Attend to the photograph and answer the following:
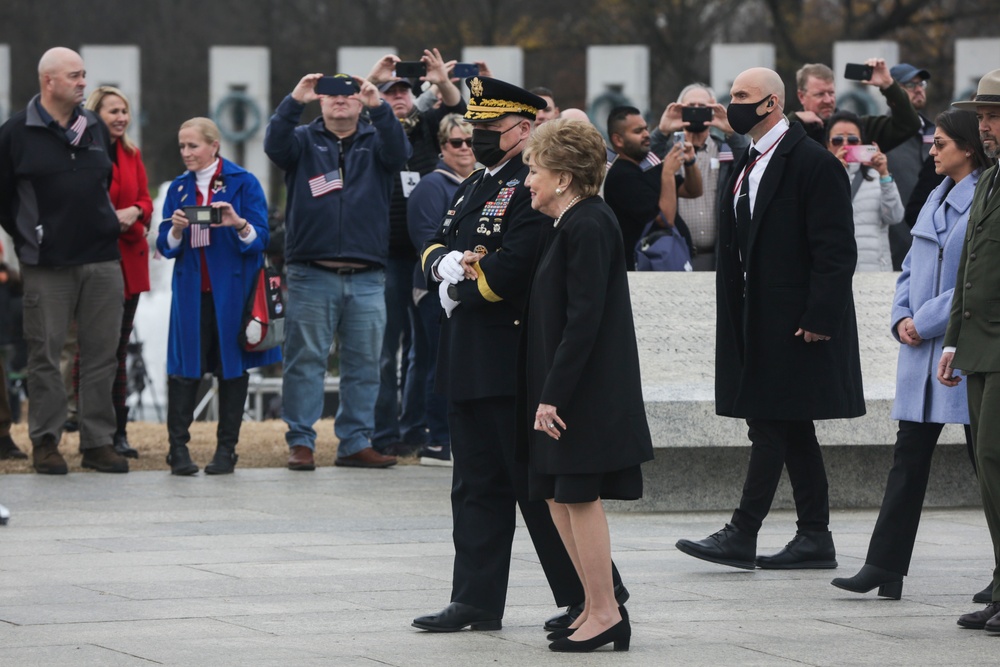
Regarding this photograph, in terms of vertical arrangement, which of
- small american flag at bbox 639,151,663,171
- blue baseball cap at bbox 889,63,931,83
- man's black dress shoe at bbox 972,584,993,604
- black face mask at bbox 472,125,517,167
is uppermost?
blue baseball cap at bbox 889,63,931,83

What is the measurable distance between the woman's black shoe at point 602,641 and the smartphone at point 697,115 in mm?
4890

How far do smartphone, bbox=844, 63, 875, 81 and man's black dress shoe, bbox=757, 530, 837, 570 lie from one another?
3.55 m

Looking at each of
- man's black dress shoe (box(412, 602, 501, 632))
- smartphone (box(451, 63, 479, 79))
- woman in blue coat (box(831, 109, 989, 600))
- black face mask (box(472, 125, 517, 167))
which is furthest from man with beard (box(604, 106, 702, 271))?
man's black dress shoe (box(412, 602, 501, 632))

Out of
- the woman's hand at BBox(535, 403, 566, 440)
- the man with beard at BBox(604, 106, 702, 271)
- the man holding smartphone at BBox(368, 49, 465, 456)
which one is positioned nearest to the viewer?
the woman's hand at BBox(535, 403, 566, 440)

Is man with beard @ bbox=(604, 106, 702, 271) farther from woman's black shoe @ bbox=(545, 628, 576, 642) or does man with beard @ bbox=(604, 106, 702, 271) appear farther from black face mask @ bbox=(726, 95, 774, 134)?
woman's black shoe @ bbox=(545, 628, 576, 642)

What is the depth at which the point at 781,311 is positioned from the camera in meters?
7.08

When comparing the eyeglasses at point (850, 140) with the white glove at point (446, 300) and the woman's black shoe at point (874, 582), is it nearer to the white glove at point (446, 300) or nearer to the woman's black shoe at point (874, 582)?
the woman's black shoe at point (874, 582)

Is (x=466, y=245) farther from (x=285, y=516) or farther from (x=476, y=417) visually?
(x=285, y=516)

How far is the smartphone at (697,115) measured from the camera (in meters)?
9.86

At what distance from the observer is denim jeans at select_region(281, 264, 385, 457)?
10.2m

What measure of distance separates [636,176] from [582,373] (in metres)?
4.07

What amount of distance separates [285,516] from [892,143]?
189 inches

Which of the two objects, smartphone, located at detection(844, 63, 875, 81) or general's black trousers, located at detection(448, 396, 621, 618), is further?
smartphone, located at detection(844, 63, 875, 81)

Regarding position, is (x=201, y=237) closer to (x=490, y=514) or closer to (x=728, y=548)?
(x=728, y=548)
